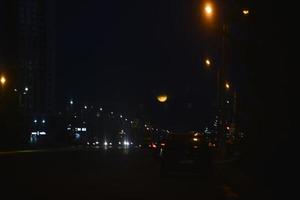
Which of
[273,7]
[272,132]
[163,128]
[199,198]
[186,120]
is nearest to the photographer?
[199,198]

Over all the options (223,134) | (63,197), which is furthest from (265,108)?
(223,134)

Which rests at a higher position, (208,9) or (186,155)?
(208,9)

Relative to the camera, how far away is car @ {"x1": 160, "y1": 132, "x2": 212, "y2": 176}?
3350cm

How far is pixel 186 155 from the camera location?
33562mm

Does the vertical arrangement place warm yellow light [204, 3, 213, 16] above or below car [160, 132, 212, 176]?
above

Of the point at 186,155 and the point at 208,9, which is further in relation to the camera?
the point at 208,9

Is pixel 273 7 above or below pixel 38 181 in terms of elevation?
above

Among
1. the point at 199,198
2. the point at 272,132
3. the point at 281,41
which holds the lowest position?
the point at 199,198

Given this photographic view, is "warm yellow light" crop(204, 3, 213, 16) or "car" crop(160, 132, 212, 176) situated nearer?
"car" crop(160, 132, 212, 176)

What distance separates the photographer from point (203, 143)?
3403 cm

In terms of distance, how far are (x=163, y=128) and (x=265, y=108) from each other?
98444 mm

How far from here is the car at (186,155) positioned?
110 feet

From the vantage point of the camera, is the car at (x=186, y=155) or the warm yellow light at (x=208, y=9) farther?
the warm yellow light at (x=208, y=9)

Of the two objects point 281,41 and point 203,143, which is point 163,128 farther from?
point 281,41
